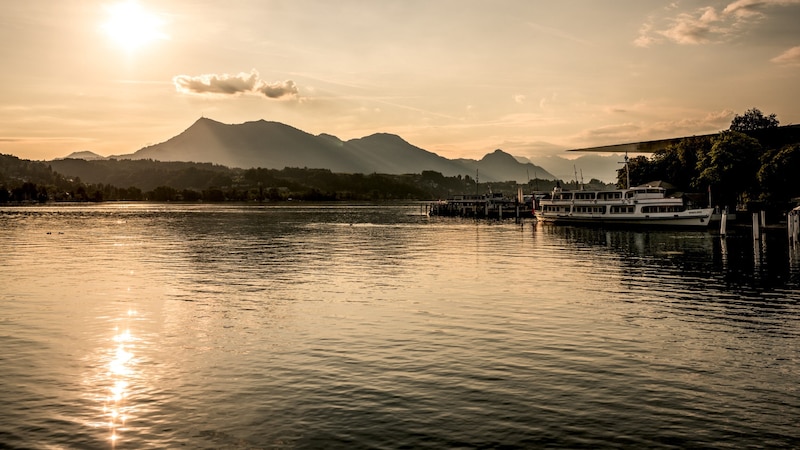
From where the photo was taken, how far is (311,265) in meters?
66.2

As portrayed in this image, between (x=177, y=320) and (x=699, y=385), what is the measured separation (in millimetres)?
26392

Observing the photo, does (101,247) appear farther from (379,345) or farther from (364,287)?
(379,345)

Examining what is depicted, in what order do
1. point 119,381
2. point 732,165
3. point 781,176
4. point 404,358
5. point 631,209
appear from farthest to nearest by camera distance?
point 631,209 → point 732,165 → point 781,176 → point 404,358 → point 119,381

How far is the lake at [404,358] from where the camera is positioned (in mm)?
19031

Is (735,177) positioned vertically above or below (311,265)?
above

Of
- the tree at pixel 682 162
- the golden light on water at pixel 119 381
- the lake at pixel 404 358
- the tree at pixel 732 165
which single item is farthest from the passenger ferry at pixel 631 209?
the golden light on water at pixel 119 381

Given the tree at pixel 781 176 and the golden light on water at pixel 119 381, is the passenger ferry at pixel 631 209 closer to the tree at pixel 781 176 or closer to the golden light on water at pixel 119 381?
the tree at pixel 781 176

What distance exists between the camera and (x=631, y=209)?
393 feet

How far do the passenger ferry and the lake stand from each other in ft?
192

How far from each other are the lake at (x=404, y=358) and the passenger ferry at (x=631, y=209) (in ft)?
192

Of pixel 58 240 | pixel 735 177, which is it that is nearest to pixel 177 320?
pixel 58 240

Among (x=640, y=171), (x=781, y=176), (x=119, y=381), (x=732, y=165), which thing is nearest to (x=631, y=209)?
(x=732, y=165)

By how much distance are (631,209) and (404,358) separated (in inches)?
4009

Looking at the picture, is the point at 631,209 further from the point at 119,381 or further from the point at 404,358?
the point at 119,381
